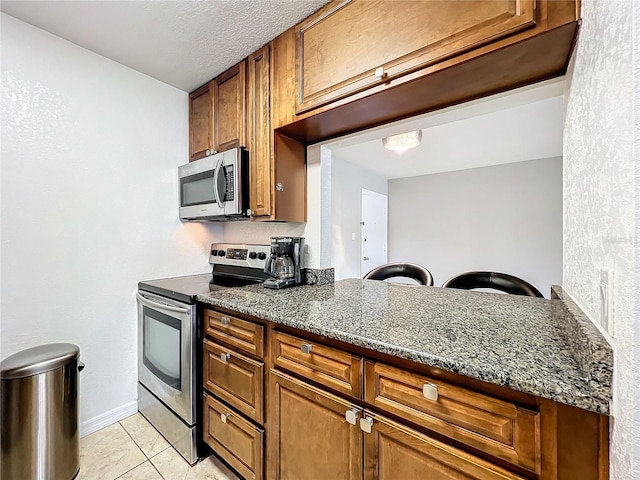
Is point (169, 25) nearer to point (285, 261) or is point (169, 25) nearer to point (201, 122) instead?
point (201, 122)

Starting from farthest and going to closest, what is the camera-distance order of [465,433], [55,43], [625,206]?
[55,43] < [465,433] < [625,206]

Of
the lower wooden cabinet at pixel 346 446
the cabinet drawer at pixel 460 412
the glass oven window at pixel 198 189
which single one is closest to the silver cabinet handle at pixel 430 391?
the cabinet drawer at pixel 460 412

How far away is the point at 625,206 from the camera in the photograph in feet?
1.65

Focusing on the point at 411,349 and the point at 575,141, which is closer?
the point at 411,349

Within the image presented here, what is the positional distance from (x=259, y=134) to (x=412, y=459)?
168 cm

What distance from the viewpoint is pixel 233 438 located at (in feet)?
4.46

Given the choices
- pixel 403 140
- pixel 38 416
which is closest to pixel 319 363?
pixel 38 416

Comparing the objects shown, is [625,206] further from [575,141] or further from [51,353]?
[51,353]

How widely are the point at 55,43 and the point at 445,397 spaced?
257 centimetres

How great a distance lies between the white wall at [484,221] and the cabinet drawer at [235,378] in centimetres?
442

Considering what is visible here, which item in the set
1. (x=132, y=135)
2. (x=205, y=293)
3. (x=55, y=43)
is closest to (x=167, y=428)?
(x=205, y=293)

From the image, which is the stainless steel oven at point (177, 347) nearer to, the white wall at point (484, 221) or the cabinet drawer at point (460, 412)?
the cabinet drawer at point (460, 412)

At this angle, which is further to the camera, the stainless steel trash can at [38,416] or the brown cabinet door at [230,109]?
the brown cabinet door at [230,109]

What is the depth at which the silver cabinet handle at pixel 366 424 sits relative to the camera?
886 millimetres
